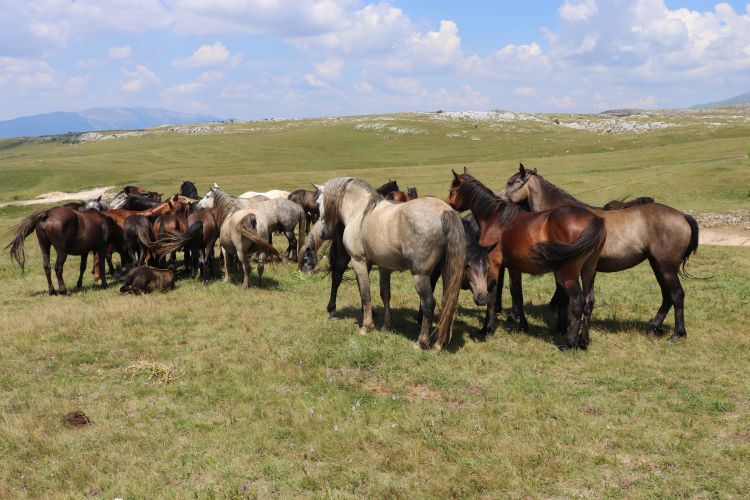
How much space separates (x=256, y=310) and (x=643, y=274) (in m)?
10.4

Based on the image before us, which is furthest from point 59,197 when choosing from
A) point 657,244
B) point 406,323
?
point 657,244

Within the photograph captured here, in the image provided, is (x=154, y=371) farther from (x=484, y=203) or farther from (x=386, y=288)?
(x=484, y=203)

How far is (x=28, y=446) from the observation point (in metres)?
5.96

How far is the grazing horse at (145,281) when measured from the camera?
13.2m

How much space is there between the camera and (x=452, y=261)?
835 cm

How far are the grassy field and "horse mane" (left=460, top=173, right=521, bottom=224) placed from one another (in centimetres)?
229

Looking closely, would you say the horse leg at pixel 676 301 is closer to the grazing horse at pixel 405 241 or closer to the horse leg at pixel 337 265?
the grazing horse at pixel 405 241

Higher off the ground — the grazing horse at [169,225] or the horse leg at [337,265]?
the grazing horse at [169,225]

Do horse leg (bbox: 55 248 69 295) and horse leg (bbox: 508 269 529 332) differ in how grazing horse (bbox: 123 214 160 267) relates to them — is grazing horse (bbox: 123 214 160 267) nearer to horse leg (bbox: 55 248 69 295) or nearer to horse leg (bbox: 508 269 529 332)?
horse leg (bbox: 55 248 69 295)

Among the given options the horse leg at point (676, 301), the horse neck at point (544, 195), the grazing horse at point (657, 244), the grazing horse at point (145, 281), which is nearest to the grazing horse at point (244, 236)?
the grazing horse at point (145, 281)

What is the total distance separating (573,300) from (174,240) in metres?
10.9

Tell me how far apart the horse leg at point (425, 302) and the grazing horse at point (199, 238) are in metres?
8.02

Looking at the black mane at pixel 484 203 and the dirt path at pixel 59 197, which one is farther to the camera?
the dirt path at pixel 59 197

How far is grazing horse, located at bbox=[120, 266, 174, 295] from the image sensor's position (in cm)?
1325
